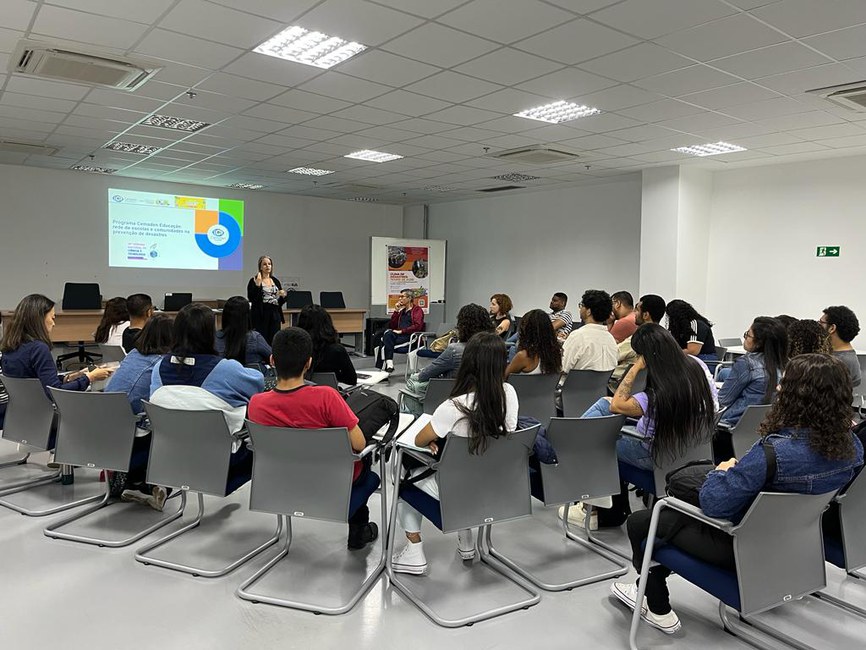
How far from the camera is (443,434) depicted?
257 centimetres

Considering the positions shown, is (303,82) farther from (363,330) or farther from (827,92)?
(363,330)

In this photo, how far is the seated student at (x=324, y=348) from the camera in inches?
157

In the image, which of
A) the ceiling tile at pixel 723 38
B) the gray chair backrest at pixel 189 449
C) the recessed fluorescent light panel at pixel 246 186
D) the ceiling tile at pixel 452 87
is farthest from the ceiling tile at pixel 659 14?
the recessed fluorescent light panel at pixel 246 186

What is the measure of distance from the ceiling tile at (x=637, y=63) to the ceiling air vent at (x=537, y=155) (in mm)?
2592

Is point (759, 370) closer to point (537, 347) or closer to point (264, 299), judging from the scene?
point (537, 347)

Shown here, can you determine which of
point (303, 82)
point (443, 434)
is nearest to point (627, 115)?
point (303, 82)

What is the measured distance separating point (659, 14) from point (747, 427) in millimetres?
2467

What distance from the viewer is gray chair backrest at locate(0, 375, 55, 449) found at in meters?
3.54

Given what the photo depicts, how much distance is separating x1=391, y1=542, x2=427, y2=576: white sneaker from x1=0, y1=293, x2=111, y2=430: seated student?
234cm

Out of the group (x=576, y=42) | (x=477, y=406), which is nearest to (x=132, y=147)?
(x=576, y=42)

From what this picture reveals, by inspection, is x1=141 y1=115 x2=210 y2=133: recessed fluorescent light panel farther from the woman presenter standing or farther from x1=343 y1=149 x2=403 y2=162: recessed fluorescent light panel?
x1=343 y1=149 x2=403 y2=162: recessed fluorescent light panel

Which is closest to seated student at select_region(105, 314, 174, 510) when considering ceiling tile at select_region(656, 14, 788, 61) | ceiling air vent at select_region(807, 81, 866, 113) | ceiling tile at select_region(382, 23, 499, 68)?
ceiling tile at select_region(382, 23, 499, 68)

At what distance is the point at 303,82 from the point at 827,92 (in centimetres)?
433

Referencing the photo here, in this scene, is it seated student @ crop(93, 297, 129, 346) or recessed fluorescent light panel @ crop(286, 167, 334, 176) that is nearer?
seated student @ crop(93, 297, 129, 346)
